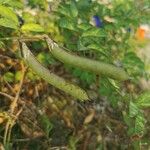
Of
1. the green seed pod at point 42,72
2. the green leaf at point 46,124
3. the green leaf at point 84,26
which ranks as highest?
the green leaf at point 84,26

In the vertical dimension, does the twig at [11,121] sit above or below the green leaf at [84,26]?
below

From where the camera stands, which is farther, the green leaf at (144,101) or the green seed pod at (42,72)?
the green leaf at (144,101)

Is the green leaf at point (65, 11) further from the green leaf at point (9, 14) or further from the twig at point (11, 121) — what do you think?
the green leaf at point (9, 14)

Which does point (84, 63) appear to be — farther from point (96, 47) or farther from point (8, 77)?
point (8, 77)

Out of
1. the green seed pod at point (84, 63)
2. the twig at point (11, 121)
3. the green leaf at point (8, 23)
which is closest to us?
the green seed pod at point (84, 63)

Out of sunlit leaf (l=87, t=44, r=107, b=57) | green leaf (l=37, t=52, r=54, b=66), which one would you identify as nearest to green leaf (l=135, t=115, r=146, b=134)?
sunlit leaf (l=87, t=44, r=107, b=57)

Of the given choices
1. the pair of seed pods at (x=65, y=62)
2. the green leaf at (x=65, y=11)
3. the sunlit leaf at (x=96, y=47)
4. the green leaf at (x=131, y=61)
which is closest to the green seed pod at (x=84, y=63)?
the pair of seed pods at (x=65, y=62)
